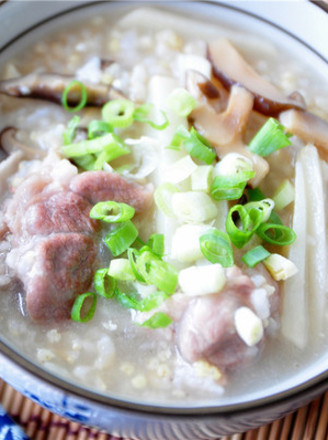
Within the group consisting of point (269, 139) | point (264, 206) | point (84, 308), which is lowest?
point (84, 308)

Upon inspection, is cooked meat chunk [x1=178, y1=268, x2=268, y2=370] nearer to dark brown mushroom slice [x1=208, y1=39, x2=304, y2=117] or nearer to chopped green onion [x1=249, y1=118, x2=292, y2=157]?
chopped green onion [x1=249, y1=118, x2=292, y2=157]

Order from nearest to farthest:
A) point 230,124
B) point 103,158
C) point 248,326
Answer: point 248,326, point 103,158, point 230,124

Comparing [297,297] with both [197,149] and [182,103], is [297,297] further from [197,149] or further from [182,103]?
[182,103]

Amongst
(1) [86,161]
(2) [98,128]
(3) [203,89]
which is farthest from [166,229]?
(3) [203,89]

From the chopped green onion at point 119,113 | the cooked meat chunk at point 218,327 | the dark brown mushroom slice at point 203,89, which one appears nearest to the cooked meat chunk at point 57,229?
the chopped green onion at point 119,113

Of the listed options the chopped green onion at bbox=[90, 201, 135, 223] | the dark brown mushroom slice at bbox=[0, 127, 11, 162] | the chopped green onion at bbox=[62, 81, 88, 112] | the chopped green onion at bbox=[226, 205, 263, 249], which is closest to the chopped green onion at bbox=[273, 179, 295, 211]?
the chopped green onion at bbox=[226, 205, 263, 249]

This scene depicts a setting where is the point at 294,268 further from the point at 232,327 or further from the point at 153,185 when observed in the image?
the point at 153,185

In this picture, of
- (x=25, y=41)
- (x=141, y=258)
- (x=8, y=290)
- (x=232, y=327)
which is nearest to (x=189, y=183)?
(x=141, y=258)
